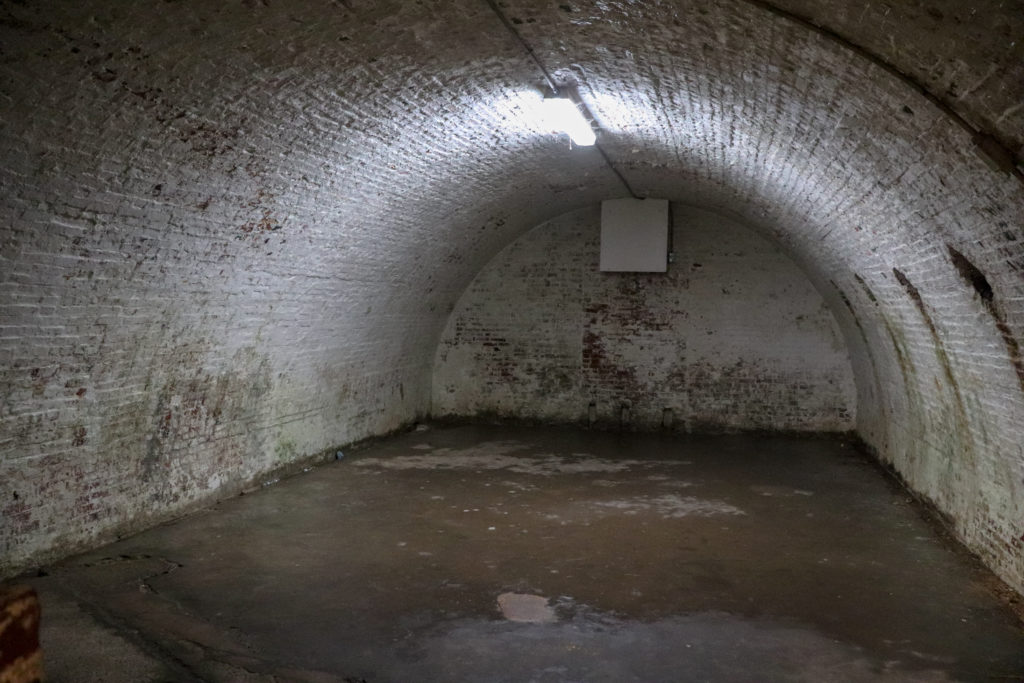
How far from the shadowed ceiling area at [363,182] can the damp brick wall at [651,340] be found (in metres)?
2.46

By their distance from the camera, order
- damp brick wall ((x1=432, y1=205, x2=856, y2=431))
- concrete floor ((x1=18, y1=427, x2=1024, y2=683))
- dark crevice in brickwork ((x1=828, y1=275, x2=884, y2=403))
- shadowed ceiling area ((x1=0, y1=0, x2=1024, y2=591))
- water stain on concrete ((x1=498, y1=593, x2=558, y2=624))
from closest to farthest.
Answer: shadowed ceiling area ((x1=0, y1=0, x2=1024, y2=591)), concrete floor ((x1=18, y1=427, x2=1024, y2=683)), water stain on concrete ((x1=498, y1=593, x2=558, y2=624)), dark crevice in brickwork ((x1=828, y1=275, x2=884, y2=403)), damp brick wall ((x1=432, y1=205, x2=856, y2=431))

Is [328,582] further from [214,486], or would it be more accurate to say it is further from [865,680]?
[865,680]

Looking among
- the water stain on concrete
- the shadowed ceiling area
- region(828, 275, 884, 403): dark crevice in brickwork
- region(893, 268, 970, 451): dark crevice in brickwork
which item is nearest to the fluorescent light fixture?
the shadowed ceiling area

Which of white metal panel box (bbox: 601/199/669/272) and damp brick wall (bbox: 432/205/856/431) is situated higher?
white metal panel box (bbox: 601/199/669/272)

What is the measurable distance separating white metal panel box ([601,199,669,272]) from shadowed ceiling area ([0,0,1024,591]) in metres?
2.56

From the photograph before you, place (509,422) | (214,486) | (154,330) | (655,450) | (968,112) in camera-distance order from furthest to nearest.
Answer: (509,422)
(655,450)
(214,486)
(154,330)
(968,112)

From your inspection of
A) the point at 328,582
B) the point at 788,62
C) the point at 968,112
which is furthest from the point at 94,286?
the point at 968,112

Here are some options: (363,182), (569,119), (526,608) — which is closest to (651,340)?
(569,119)

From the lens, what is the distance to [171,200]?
201 inches

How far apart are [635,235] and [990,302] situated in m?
6.78

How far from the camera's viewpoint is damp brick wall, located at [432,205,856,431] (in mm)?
11102

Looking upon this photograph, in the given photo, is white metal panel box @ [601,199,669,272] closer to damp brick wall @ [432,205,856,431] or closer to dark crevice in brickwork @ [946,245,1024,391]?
damp brick wall @ [432,205,856,431]

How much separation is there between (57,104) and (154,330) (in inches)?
89.9

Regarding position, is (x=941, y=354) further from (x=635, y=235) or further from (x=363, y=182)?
(x=635, y=235)
